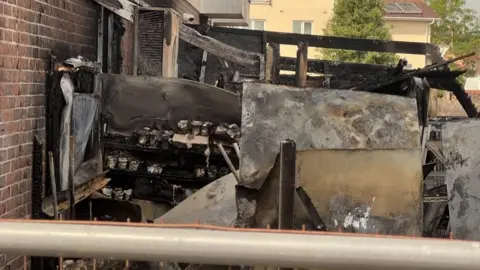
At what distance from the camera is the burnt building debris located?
13.2 feet

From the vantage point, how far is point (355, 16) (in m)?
28.8

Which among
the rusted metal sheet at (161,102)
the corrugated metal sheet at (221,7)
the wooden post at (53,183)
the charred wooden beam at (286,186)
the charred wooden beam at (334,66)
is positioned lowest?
the wooden post at (53,183)

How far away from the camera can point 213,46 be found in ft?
27.5

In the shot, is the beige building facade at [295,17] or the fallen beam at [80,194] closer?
the fallen beam at [80,194]

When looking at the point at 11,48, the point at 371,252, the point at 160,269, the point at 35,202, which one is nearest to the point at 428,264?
the point at 371,252

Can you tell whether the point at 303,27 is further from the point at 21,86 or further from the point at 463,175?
the point at 21,86

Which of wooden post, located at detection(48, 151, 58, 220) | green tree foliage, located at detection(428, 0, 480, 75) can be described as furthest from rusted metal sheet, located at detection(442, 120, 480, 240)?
green tree foliage, located at detection(428, 0, 480, 75)

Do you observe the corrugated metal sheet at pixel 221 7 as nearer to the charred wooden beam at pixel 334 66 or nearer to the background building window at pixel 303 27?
the charred wooden beam at pixel 334 66

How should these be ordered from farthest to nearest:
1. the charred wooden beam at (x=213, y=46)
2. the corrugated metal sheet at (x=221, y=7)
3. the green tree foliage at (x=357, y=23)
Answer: the green tree foliage at (x=357, y=23) → the corrugated metal sheet at (x=221, y=7) → the charred wooden beam at (x=213, y=46)

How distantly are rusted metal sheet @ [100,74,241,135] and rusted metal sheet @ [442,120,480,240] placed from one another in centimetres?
244

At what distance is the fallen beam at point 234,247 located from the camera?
5.73ft

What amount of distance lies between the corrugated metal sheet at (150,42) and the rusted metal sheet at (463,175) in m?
3.63

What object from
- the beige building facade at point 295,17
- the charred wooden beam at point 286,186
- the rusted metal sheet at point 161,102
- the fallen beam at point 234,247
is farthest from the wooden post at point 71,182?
the beige building facade at point 295,17

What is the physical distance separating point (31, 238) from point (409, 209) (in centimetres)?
299
